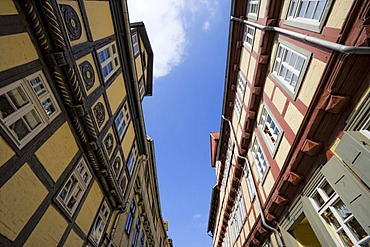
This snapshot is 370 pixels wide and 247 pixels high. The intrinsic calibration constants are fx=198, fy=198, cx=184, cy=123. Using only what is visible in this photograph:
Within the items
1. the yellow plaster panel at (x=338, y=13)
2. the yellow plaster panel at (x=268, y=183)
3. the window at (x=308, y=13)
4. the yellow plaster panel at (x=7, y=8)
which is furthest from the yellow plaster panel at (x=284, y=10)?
the yellow plaster panel at (x=7, y=8)

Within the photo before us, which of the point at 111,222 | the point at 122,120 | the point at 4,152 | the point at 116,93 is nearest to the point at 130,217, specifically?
the point at 111,222

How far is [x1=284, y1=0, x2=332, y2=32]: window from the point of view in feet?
15.4

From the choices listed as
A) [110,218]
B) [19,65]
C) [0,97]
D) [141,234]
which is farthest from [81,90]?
[141,234]

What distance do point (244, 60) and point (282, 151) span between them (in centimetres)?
610

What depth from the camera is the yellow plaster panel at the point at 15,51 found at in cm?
385

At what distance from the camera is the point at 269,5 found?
7.33 m

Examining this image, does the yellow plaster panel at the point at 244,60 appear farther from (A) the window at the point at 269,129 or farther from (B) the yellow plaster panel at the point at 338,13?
(B) the yellow plaster panel at the point at 338,13

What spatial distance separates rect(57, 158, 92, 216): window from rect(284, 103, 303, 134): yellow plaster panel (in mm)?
6896

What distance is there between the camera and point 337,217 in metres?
4.64

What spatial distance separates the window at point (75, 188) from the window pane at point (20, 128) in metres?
2.12

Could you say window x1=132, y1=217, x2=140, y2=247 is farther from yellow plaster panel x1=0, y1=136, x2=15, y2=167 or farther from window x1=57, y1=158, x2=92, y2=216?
yellow plaster panel x1=0, y1=136, x2=15, y2=167

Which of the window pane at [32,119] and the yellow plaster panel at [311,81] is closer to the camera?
the window pane at [32,119]

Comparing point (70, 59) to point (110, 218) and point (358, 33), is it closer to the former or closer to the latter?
point (358, 33)

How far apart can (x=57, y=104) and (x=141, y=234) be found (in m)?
13.1
